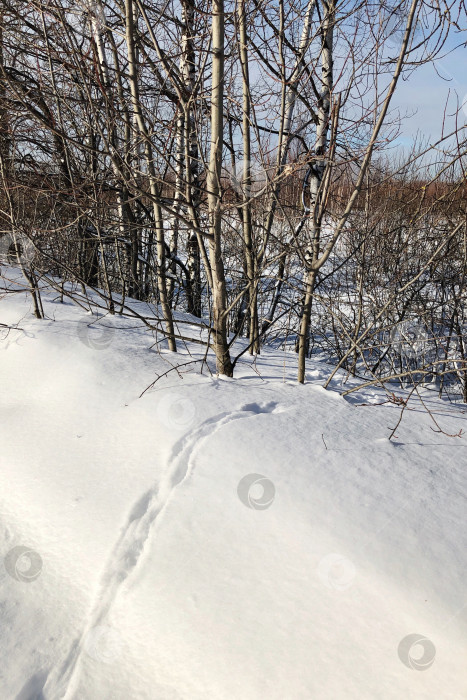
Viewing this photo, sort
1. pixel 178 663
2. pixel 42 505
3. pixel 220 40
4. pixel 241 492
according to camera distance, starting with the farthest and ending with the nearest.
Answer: pixel 220 40 < pixel 42 505 < pixel 241 492 < pixel 178 663

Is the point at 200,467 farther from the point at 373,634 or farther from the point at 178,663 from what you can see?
the point at 373,634

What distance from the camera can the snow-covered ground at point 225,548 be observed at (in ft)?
4.31

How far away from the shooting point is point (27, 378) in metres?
2.61

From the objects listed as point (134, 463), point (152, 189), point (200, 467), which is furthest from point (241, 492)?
point (152, 189)

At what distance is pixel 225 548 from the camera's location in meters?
1.58

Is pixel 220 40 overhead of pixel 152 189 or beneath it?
overhead

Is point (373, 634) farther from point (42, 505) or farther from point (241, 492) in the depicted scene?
point (42, 505)

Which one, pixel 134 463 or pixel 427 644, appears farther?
pixel 134 463

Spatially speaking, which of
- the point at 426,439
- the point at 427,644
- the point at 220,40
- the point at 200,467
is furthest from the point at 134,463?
the point at 220,40

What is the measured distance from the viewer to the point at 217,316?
261cm

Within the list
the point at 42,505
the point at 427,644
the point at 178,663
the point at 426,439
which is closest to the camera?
the point at 427,644

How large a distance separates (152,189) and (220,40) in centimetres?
81

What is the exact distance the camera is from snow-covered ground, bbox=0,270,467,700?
4.31ft

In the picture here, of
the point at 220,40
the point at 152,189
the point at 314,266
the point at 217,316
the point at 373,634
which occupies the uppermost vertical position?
the point at 220,40
